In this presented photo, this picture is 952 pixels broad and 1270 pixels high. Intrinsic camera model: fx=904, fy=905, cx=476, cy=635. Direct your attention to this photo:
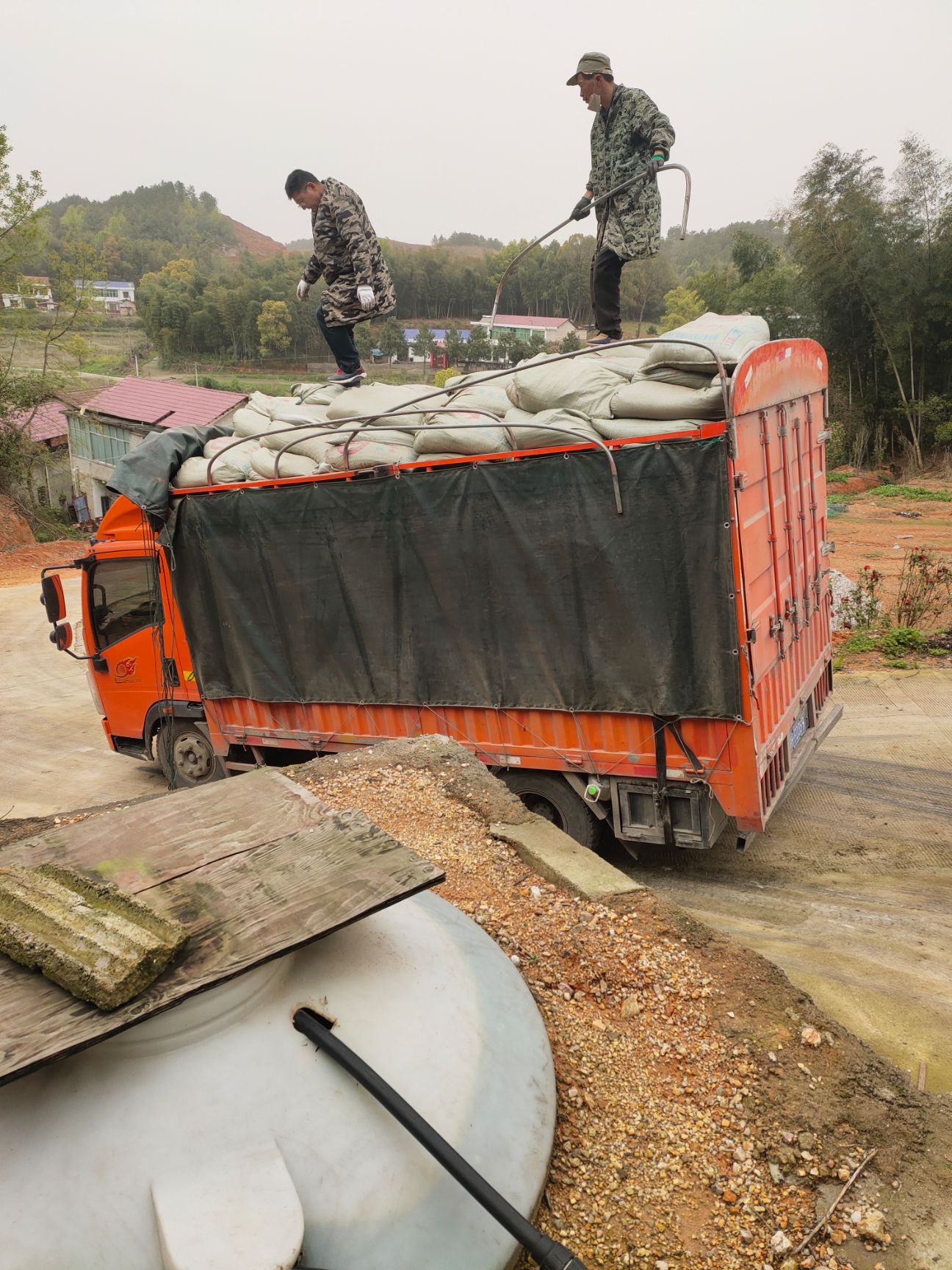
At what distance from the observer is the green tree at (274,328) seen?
6088 cm

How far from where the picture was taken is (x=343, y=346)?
8281 millimetres

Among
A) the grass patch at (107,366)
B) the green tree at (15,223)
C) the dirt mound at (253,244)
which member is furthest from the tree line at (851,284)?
the dirt mound at (253,244)

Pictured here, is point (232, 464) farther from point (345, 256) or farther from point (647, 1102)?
point (647, 1102)

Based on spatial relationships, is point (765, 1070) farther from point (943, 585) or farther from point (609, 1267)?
point (943, 585)

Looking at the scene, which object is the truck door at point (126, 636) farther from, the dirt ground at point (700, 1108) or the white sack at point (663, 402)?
the dirt ground at point (700, 1108)

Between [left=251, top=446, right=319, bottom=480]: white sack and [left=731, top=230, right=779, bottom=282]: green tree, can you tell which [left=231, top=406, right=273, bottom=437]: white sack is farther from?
[left=731, top=230, right=779, bottom=282]: green tree

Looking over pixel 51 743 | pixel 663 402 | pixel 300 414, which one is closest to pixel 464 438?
pixel 663 402

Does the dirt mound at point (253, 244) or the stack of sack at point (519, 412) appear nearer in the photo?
the stack of sack at point (519, 412)

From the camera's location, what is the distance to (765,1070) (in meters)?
3.07

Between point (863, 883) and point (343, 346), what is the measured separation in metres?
6.14

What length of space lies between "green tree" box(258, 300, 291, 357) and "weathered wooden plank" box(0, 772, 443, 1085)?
207 feet

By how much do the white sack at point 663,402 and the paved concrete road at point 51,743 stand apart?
501 cm

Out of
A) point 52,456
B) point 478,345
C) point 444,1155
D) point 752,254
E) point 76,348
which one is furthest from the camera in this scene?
point 478,345

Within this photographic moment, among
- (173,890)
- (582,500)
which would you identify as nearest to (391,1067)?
(173,890)
